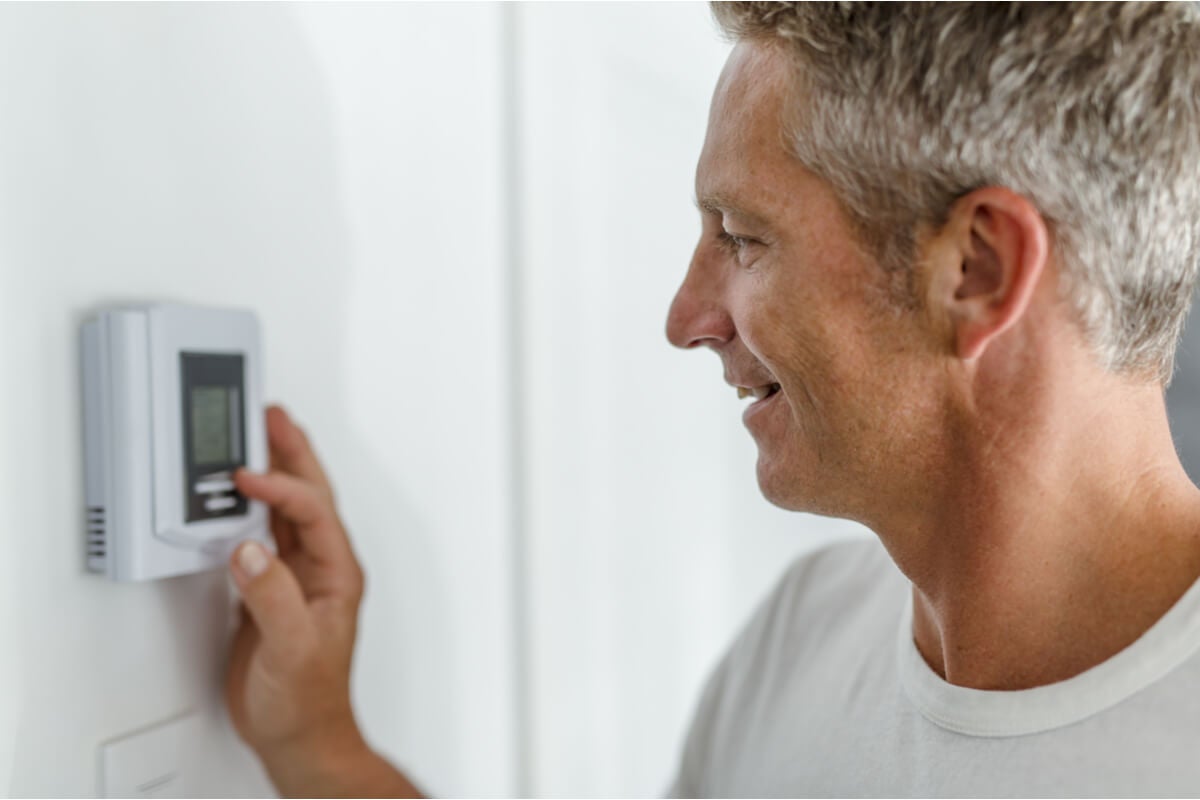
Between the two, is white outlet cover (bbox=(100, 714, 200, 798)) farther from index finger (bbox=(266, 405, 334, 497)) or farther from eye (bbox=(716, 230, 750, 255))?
eye (bbox=(716, 230, 750, 255))

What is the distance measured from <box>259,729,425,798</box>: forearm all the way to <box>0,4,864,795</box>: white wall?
43 mm

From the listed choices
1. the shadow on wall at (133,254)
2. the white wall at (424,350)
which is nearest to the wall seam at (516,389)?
the white wall at (424,350)

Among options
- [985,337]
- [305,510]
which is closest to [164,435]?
[305,510]

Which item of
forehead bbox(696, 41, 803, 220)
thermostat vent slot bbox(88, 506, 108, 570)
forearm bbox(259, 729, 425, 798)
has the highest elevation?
forehead bbox(696, 41, 803, 220)

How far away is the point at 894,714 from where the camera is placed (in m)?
0.85

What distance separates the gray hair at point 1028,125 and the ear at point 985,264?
0.01 m

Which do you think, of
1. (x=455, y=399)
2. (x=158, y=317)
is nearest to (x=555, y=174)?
(x=455, y=399)

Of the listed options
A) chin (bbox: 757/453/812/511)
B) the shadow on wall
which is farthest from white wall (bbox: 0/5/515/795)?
chin (bbox: 757/453/812/511)

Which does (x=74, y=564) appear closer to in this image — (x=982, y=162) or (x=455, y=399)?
(x=455, y=399)

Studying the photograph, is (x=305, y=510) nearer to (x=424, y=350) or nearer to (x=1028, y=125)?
(x=424, y=350)

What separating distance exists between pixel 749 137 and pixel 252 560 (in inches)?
19.7

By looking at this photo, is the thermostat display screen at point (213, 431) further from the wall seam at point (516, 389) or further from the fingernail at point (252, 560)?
the wall seam at point (516, 389)

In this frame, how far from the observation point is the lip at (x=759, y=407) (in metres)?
0.82

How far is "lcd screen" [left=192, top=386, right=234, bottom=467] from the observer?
83 cm
